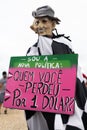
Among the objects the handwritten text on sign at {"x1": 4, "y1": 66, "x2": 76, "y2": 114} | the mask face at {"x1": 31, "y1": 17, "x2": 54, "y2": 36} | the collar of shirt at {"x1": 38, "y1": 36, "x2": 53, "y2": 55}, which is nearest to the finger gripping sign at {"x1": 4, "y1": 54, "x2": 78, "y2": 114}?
the handwritten text on sign at {"x1": 4, "y1": 66, "x2": 76, "y2": 114}

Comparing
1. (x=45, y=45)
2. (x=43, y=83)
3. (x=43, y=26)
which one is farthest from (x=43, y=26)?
(x=43, y=83)

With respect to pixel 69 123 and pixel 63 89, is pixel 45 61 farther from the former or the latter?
pixel 69 123

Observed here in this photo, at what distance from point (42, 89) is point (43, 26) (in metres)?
0.56

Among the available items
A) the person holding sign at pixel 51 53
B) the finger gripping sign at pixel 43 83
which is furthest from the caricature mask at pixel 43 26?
the finger gripping sign at pixel 43 83

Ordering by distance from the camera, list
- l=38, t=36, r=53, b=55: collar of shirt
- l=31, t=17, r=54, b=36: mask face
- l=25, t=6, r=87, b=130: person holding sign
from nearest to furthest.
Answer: l=25, t=6, r=87, b=130: person holding sign → l=38, t=36, r=53, b=55: collar of shirt → l=31, t=17, r=54, b=36: mask face

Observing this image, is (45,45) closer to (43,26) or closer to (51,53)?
(51,53)

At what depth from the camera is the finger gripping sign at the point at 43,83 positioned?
318cm

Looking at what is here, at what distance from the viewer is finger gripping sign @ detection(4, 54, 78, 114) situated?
3.18m

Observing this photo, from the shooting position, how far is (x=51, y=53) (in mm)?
3396

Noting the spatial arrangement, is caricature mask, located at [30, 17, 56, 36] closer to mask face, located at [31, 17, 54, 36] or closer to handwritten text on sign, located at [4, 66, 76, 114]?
mask face, located at [31, 17, 54, 36]

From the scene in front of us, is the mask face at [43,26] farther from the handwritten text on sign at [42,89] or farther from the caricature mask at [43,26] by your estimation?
the handwritten text on sign at [42,89]

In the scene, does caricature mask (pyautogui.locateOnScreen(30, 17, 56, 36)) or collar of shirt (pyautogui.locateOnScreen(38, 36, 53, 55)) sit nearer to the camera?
collar of shirt (pyautogui.locateOnScreen(38, 36, 53, 55))

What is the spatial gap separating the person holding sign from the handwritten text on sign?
Result: 0.06 metres

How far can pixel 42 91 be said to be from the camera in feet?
10.6
